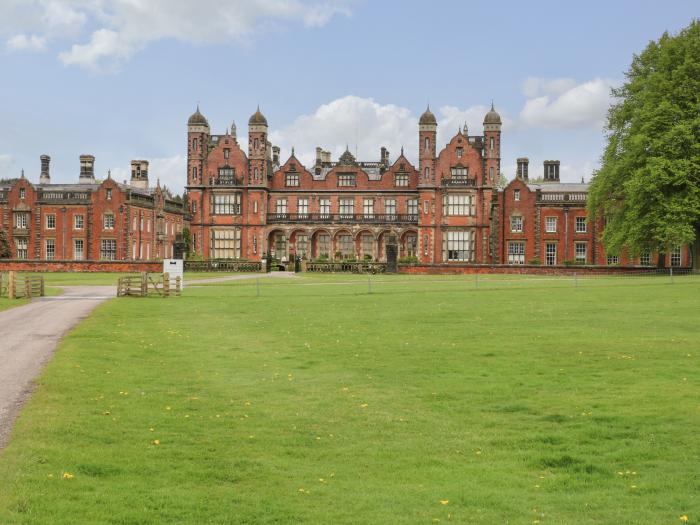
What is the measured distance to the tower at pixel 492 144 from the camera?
85.9 metres

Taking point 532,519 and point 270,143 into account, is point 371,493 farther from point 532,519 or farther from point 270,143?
point 270,143

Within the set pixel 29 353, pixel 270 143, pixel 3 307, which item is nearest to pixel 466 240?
pixel 270 143

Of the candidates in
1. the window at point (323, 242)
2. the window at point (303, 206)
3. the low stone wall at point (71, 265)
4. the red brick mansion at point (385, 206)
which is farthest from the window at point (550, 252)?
the low stone wall at point (71, 265)

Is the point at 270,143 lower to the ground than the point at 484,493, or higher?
higher

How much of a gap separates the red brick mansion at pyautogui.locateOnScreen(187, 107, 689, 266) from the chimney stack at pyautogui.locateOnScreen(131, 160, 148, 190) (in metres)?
19.8

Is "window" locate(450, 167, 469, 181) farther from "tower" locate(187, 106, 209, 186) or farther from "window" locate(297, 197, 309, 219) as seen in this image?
"tower" locate(187, 106, 209, 186)

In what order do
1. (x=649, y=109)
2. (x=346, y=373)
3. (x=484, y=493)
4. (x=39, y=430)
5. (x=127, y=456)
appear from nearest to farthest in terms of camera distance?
(x=484, y=493) → (x=127, y=456) → (x=39, y=430) → (x=346, y=373) → (x=649, y=109)

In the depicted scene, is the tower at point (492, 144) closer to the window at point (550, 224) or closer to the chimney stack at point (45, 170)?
the window at point (550, 224)

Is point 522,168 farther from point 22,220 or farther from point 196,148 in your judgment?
point 22,220

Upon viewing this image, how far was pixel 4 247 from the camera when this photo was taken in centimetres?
8956

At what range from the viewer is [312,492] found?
374 inches

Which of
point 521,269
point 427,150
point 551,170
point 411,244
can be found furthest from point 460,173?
point 521,269

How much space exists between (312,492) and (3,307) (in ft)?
88.1

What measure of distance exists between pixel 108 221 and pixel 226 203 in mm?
13697
